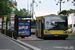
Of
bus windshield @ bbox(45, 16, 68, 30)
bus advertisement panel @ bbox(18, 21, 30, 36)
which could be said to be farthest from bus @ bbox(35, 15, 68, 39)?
bus advertisement panel @ bbox(18, 21, 30, 36)

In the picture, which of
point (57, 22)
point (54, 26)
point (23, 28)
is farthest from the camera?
point (23, 28)

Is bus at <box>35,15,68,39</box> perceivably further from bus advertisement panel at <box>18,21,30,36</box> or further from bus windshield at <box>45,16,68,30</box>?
bus advertisement panel at <box>18,21,30,36</box>

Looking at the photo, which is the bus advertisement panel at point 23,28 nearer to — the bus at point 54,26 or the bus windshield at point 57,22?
the bus at point 54,26

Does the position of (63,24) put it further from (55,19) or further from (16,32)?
(16,32)

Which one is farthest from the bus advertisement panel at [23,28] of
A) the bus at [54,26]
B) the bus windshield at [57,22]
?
the bus windshield at [57,22]

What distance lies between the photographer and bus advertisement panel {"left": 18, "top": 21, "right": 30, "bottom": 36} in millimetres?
34281

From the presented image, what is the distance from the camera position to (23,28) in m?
34.4

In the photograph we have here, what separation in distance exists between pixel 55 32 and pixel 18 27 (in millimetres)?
5286

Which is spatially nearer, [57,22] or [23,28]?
[57,22]

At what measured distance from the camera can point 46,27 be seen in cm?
3089

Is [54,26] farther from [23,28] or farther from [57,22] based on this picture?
[23,28]

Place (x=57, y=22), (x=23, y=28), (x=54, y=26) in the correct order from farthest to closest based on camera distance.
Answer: (x=23, y=28), (x=57, y=22), (x=54, y=26)

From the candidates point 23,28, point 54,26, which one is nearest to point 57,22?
point 54,26

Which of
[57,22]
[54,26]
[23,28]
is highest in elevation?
[57,22]
